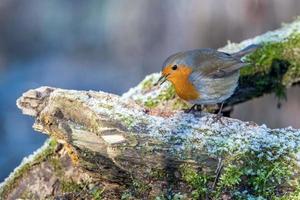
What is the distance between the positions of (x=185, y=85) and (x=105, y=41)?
17.7ft

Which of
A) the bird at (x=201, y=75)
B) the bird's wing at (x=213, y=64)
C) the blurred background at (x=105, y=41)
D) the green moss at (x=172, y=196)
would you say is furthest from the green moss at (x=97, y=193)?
the blurred background at (x=105, y=41)

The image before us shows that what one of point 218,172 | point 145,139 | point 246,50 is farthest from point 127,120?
point 246,50

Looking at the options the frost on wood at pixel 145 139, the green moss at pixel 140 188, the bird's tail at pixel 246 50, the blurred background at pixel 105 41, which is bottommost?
the green moss at pixel 140 188

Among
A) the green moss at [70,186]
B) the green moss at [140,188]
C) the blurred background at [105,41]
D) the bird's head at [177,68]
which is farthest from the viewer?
the blurred background at [105,41]

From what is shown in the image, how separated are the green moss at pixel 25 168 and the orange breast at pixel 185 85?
0.61 m

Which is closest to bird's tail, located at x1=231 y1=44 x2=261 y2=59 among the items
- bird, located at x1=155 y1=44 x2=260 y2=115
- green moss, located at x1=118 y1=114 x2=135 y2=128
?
bird, located at x1=155 y1=44 x2=260 y2=115

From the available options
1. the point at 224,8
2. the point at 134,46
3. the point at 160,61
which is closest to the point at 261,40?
the point at 224,8

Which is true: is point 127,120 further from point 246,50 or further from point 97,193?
point 246,50

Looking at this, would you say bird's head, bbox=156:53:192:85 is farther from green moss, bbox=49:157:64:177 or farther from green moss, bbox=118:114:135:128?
green moss, bbox=49:157:64:177

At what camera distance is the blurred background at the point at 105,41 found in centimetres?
605

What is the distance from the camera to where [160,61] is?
23.6 ft

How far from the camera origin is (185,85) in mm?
2848

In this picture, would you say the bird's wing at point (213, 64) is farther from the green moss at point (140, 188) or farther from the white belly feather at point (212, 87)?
the green moss at point (140, 188)

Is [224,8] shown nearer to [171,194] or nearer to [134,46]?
[134,46]
